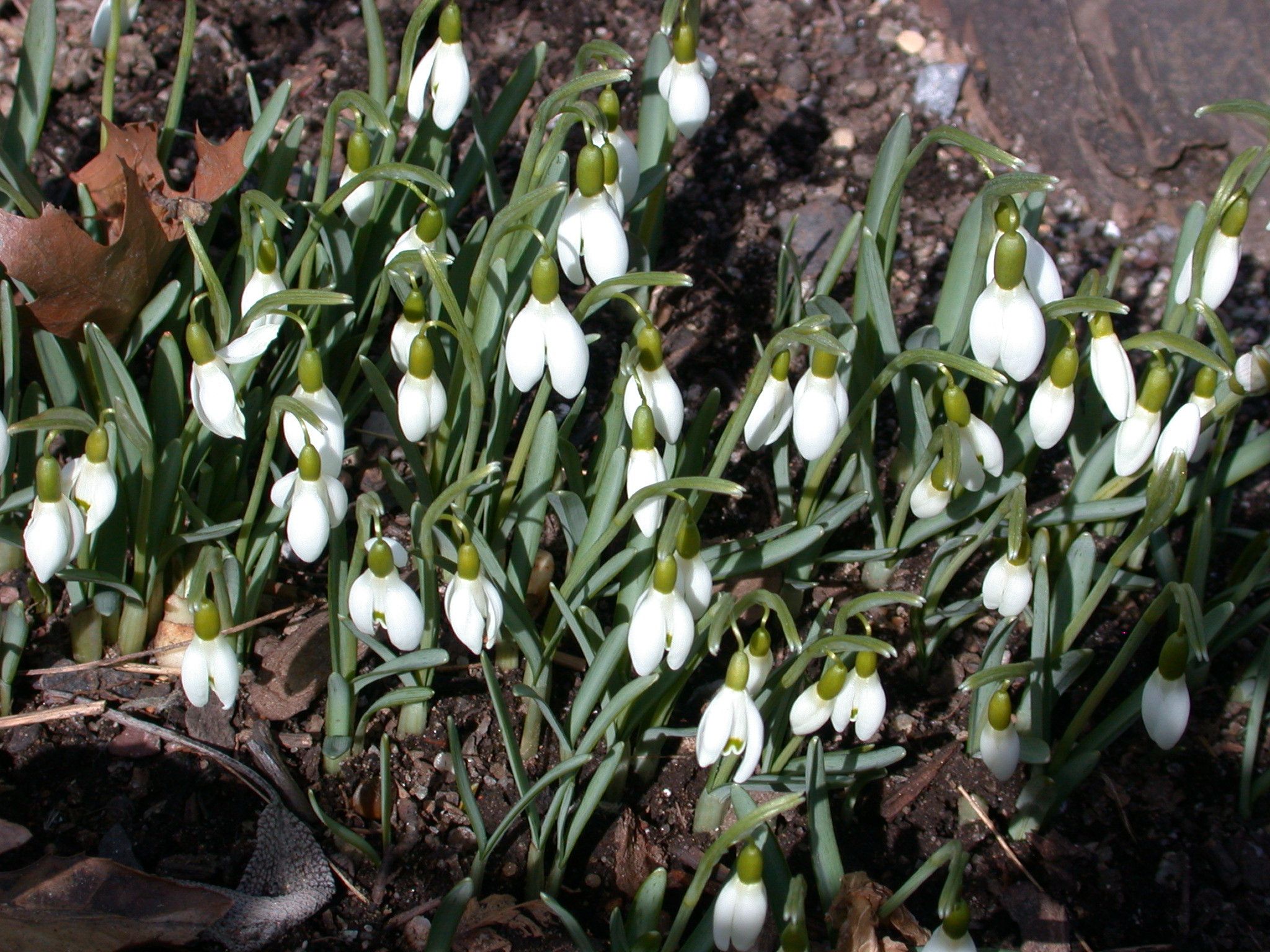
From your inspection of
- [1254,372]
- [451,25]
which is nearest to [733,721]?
[1254,372]

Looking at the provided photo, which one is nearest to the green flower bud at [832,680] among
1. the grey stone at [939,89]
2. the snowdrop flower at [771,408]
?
the snowdrop flower at [771,408]

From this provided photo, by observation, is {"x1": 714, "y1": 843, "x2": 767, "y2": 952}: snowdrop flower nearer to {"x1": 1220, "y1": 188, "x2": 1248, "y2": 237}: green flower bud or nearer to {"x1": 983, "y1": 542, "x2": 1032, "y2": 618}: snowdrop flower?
{"x1": 983, "y1": 542, "x2": 1032, "y2": 618}: snowdrop flower

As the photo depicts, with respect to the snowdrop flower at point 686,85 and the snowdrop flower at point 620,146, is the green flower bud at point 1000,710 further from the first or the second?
the snowdrop flower at point 686,85

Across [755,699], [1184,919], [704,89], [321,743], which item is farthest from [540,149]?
[1184,919]

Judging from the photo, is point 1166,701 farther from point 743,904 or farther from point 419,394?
point 419,394

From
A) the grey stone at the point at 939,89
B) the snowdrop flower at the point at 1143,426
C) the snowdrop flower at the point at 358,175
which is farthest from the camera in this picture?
the grey stone at the point at 939,89

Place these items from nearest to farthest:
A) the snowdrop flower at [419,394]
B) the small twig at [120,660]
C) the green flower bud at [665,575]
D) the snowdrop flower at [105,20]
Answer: the green flower bud at [665,575]
the snowdrop flower at [419,394]
the small twig at [120,660]
the snowdrop flower at [105,20]
